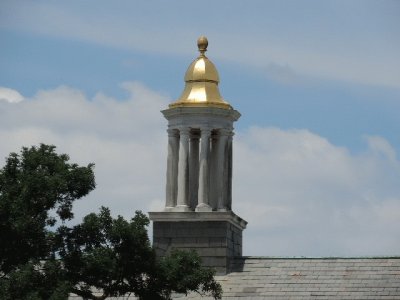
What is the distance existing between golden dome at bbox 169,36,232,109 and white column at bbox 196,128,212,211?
1344mm

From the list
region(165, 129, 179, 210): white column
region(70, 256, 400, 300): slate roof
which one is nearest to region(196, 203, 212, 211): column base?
region(165, 129, 179, 210): white column

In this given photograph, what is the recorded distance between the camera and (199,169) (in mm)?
81812

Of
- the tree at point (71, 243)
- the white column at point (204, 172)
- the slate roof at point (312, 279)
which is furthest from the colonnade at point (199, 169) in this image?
the tree at point (71, 243)

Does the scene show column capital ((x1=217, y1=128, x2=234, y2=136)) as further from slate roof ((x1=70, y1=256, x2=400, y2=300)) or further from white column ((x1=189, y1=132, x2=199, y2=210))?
slate roof ((x1=70, y1=256, x2=400, y2=300))

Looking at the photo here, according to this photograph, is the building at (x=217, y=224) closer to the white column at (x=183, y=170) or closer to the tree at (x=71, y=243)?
the white column at (x=183, y=170)

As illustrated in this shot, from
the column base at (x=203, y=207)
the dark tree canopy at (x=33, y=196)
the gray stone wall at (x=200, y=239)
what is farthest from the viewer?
the column base at (x=203, y=207)

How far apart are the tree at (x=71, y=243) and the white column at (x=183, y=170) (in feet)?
32.5

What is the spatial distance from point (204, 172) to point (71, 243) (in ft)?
40.1

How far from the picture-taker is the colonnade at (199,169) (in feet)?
267

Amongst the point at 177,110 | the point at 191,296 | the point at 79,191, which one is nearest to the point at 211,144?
the point at 177,110

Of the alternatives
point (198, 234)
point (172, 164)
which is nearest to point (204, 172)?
point (172, 164)

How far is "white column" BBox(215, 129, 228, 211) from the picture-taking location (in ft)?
268

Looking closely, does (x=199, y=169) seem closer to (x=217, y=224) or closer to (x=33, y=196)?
(x=217, y=224)

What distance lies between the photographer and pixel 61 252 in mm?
69875
